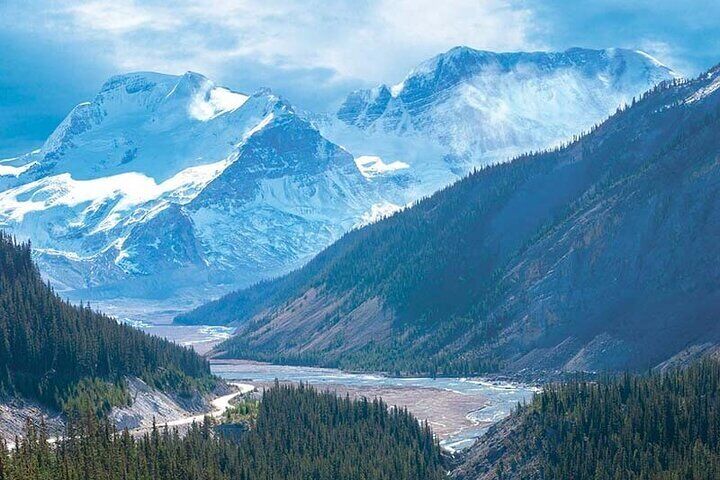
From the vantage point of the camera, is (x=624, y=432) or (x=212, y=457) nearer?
(x=624, y=432)

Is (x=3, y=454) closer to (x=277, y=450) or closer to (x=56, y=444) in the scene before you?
(x=56, y=444)

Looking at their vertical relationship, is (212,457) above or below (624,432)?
below

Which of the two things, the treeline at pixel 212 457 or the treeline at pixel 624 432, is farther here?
the treeline at pixel 624 432

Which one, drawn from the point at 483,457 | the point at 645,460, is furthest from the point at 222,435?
the point at 645,460

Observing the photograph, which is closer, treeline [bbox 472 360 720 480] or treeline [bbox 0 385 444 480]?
treeline [bbox 0 385 444 480]
